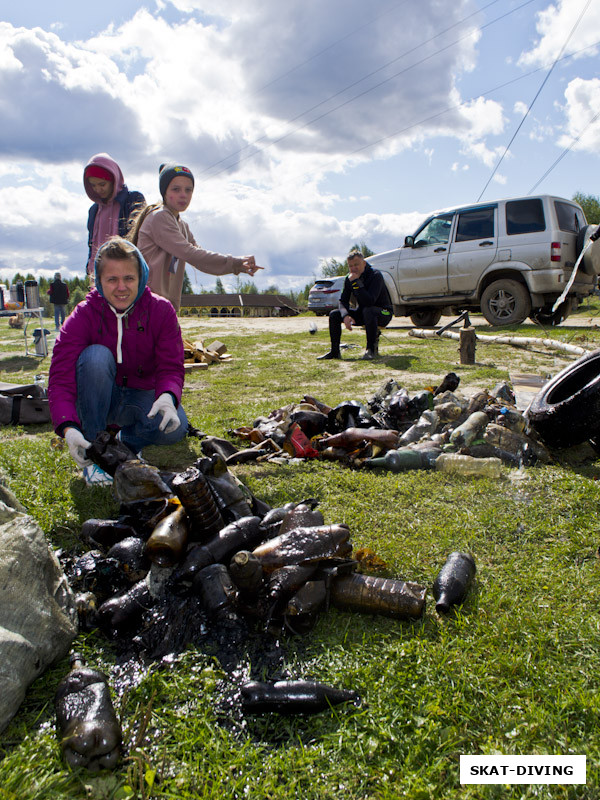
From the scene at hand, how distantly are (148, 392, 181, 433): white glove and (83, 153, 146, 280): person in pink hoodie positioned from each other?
2.69 metres

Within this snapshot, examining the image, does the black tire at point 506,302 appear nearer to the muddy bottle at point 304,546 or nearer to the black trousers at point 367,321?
the black trousers at point 367,321

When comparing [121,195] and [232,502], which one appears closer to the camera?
[232,502]

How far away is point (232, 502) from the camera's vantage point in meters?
2.75

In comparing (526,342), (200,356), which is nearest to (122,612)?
(200,356)

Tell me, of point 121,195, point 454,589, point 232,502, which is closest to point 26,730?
point 232,502

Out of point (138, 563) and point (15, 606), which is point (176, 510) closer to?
point (138, 563)

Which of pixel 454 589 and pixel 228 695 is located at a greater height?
pixel 454 589

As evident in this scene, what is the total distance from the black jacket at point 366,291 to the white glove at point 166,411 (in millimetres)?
5999

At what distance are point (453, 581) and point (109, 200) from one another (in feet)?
17.2

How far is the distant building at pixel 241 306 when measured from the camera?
41.4 m

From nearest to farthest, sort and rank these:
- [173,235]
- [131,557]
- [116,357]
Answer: [131,557], [116,357], [173,235]

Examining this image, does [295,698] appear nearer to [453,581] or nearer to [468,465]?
[453,581]

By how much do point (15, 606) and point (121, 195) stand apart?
4.89m

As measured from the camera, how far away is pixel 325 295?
22016 millimetres
